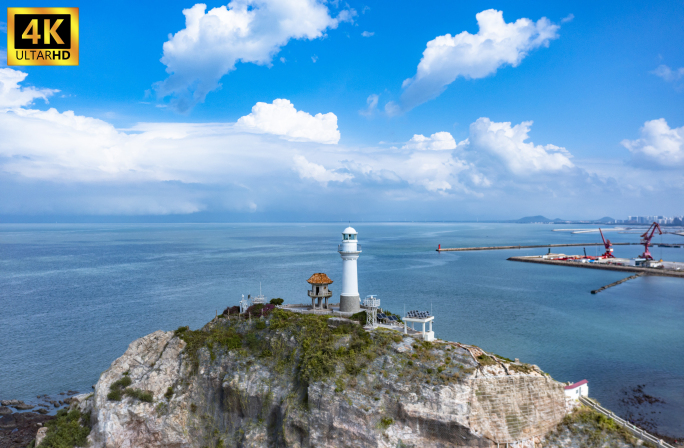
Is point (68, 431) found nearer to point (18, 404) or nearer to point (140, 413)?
point (140, 413)

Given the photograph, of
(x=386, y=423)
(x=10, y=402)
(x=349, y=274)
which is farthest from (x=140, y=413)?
(x=349, y=274)

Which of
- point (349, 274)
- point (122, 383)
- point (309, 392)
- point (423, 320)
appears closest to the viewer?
point (309, 392)

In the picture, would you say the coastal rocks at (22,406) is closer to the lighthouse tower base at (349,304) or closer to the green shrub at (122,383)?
the green shrub at (122,383)

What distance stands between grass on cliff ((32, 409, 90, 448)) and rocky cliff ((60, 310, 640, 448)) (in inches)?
26.8

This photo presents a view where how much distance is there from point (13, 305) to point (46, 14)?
54.5 meters

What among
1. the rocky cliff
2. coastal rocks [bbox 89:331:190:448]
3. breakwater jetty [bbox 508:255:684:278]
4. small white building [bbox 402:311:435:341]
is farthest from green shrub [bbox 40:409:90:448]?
breakwater jetty [bbox 508:255:684:278]

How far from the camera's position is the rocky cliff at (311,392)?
77.8 feet

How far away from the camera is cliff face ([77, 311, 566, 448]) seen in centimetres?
2373

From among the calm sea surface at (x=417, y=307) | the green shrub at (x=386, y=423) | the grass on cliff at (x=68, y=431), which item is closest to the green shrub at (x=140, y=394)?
the grass on cliff at (x=68, y=431)

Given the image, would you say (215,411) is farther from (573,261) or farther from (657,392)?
(573,261)

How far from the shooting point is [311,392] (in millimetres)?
25906

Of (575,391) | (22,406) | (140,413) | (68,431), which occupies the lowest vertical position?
(22,406)

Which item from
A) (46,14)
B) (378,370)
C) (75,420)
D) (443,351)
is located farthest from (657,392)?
(46,14)

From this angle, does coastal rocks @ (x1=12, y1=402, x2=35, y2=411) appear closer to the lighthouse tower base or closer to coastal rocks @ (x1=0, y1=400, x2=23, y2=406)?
coastal rocks @ (x1=0, y1=400, x2=23, y2=406)
